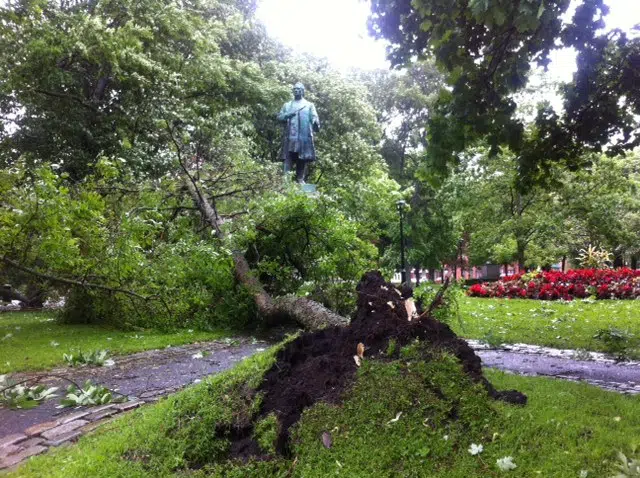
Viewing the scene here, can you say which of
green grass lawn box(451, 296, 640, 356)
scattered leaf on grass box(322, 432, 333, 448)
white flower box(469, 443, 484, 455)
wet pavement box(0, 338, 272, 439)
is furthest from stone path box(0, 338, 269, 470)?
green grass lawn box(451, 296, 640, 356)

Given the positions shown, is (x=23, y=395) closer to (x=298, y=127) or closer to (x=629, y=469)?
(x=629, y=469)

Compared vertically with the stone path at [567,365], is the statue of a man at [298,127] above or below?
above

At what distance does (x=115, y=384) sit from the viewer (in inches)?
201

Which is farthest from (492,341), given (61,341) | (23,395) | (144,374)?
(61,341)

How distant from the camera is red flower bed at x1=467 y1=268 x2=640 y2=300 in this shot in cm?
1255

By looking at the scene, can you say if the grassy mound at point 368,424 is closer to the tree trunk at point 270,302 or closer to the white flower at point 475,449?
the white flower at point 475,449

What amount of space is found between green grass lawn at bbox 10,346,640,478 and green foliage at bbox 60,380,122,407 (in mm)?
1066

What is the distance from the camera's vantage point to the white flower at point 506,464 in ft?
7.52

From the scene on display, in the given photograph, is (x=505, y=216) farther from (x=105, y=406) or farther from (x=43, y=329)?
(x=105, y=406)

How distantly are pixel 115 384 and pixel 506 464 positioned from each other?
158 inches

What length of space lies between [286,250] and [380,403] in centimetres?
651

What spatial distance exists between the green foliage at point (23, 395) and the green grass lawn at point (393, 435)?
54.7 inches

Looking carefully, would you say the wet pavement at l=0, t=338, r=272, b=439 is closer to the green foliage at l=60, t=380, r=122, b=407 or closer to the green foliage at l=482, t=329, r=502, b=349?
the green foliage at l=60, t=380, r=122, b=407

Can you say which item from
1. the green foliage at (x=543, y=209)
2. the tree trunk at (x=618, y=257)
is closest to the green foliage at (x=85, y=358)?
the green foliage at (x=543, y=209)
